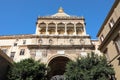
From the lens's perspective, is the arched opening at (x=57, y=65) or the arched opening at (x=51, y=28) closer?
the arched opening at (x=57, y=65)

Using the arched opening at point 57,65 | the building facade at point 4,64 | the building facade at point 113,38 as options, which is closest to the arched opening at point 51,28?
the arched opening at point 57,65

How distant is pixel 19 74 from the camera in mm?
16250

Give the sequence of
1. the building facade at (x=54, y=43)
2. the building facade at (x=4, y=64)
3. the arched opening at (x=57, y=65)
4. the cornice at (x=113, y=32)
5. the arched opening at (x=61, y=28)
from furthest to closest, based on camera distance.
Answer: the arched opening at (x=61, y=28), the arched opening at (x=57, y=65), the building facade at (x=54, y=43), the building facade at (x=4, y=64), the cornice at (x=113, y=32)

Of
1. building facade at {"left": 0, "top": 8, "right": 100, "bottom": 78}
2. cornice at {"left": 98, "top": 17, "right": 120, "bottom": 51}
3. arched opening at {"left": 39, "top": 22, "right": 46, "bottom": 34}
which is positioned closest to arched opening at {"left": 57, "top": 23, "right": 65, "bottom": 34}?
building facade at {"left": 0, "top": 8, "right": 100, "bottom": 78}

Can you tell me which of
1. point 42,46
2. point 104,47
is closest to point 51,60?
point 42,46

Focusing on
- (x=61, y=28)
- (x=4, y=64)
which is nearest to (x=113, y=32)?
(x=4, y=64)

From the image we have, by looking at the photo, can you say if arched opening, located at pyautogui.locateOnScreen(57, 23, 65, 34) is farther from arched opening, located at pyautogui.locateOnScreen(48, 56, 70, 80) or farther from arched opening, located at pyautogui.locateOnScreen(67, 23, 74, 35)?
arched opening, located at pyautogui.locateOnScreen(48, 56, 70, 80)

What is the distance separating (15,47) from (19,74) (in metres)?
15.1

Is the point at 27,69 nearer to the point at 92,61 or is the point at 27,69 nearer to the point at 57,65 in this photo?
the point at 92,61

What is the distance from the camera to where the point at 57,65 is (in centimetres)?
2734

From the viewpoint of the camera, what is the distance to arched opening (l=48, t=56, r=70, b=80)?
25547mm

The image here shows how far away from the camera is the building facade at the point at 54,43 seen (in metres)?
25.0

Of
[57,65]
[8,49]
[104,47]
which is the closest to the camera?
[104,47]

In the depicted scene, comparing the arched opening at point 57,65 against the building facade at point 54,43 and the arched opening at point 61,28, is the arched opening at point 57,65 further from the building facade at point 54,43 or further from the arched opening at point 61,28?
the arched opening at point 61,28
